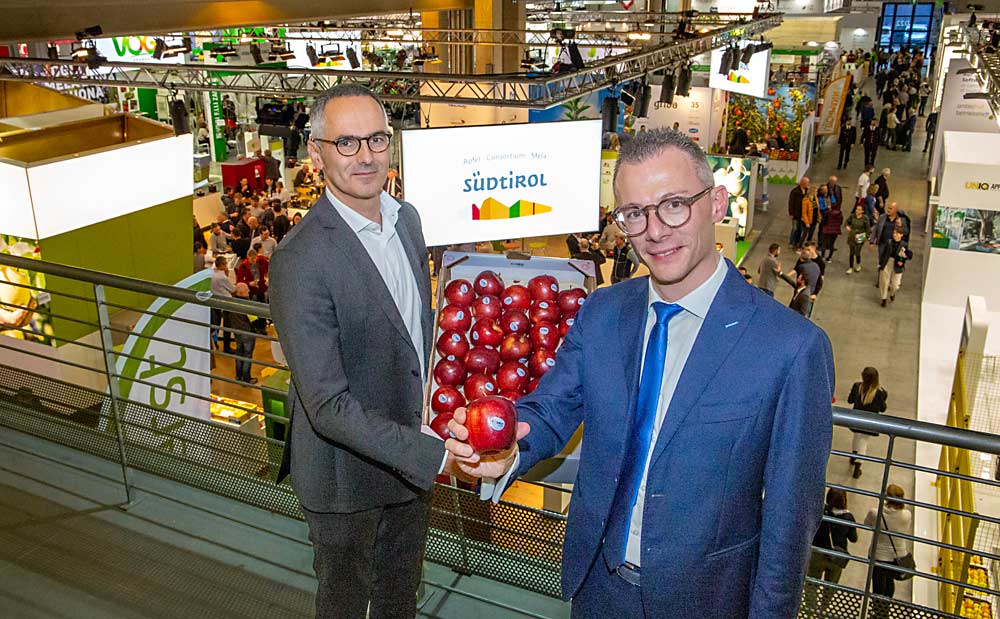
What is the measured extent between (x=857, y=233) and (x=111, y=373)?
42.2 ft

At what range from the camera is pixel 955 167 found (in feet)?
35.5

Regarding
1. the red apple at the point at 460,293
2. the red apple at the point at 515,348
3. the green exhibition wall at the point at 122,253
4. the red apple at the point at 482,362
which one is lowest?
the green exhibition wall at the point at 122,253

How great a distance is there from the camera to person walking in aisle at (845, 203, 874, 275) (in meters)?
13.7

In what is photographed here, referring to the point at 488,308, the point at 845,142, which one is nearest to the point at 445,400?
the point at 488,308

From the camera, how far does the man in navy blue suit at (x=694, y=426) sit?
61.3 inches

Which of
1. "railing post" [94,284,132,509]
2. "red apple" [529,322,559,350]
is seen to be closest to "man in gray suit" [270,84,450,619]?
"red apple" [529,322,559,350]

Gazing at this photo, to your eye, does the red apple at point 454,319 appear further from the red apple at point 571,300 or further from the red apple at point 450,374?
the red apple at point 571,300

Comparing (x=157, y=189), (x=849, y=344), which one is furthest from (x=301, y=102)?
(x=849, y=344)

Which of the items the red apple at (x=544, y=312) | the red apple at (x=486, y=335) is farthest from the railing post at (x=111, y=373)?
the red apple at (x=544, y=312)

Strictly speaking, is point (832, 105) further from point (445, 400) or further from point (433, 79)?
point (445, 400)

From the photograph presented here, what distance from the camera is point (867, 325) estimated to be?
11977 millimetres

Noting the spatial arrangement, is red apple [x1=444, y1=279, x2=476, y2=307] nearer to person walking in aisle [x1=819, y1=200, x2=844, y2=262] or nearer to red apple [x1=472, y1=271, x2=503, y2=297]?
red apple [x1=472, y1=271, x2=503, y2=297]

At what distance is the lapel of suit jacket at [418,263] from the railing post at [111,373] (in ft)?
4.94

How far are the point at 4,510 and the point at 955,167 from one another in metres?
Result: 11.0
